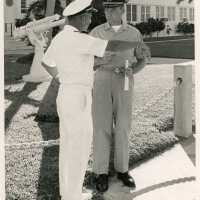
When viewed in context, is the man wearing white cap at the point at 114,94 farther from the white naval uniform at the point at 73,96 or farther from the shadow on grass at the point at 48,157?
the shadow on grass at the point at 48,157

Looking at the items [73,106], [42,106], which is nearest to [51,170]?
[73,106]

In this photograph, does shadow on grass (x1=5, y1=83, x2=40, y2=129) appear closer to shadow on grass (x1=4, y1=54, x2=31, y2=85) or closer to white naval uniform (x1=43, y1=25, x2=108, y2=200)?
shadow on grass (x1=4, y1=54, x2=31, y2=85)

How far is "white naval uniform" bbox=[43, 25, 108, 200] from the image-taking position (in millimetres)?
3768

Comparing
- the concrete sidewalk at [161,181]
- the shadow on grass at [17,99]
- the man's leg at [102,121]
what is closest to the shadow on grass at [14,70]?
the shadow on grass at [17,99]

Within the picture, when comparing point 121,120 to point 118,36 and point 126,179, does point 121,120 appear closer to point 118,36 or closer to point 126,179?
point 126,179

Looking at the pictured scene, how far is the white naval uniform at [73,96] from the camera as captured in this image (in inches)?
148

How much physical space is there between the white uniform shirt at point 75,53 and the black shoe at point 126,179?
3.19 ft

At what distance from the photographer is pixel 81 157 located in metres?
4.00

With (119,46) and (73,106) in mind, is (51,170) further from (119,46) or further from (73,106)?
(119,46)

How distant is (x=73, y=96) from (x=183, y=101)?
8.31ft

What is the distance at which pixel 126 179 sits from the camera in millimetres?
4371

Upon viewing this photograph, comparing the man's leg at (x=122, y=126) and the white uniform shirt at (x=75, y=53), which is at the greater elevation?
the white uniform shirt at (x=75, y=53)

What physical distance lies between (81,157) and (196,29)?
1.51 m

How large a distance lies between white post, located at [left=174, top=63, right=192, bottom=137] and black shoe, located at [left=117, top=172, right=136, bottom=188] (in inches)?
67.9
